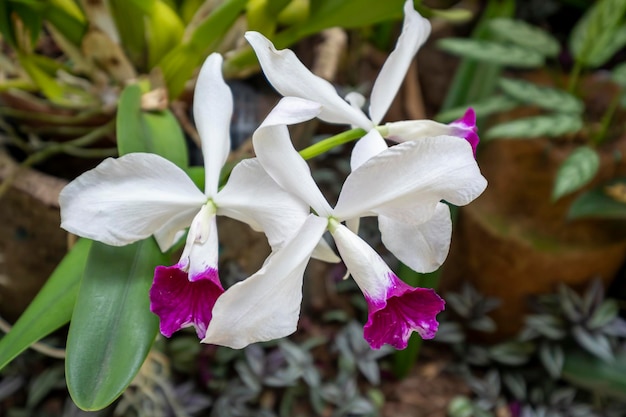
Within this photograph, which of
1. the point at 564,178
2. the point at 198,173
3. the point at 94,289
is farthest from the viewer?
the point at 564,178

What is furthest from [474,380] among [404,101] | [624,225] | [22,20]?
[22,20]

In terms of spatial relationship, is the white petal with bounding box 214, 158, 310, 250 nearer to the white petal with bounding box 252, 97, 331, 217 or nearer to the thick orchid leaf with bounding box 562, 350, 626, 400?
the white petal with bounding box 252, 97, 331, 217

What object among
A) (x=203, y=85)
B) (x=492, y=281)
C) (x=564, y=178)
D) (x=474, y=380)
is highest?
(x=203, y=85)

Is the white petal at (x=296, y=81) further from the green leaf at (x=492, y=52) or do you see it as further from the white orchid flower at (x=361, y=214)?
the green leaf at (x=492, y=52)

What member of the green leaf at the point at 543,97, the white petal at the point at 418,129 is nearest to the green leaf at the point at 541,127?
the green leaf at the point at 543,97

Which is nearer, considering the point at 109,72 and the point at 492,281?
the point at 109,72

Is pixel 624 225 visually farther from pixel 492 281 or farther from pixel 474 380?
pixel 474 380

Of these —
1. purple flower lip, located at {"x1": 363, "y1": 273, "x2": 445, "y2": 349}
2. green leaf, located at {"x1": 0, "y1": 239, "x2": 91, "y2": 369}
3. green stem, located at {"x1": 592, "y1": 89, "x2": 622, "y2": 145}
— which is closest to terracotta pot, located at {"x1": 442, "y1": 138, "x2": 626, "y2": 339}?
green stem, located at {"x1": 592, "y1": 89, "x2": 622, "y2": 145}
